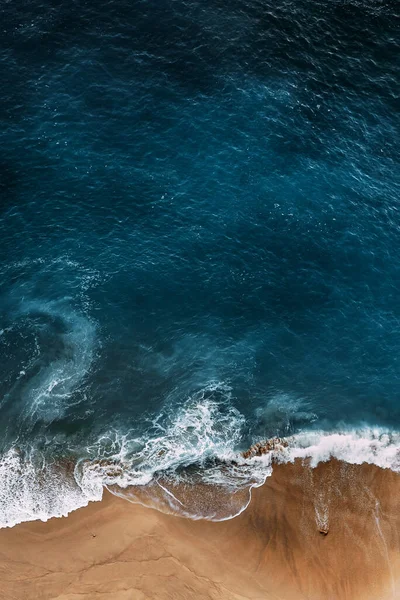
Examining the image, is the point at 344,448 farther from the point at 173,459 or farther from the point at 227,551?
the point at 173,459

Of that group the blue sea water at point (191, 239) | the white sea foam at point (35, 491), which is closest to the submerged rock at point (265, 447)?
the blue sea water at point (191, 239)

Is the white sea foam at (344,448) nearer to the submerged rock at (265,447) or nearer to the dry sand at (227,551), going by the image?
the submerged rock at (265,447)

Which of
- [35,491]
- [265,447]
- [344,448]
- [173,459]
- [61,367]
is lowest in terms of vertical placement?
[35,491]

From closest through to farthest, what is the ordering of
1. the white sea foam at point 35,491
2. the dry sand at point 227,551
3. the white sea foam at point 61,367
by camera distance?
the dry sand at point 227,551 → the white sea foam at point 35,491 → the white sea foam at point 61,367

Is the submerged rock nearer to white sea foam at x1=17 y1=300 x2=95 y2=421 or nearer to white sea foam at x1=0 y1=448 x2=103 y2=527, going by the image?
white sea foam at x1=0 y1=448 x2=103 y2=527

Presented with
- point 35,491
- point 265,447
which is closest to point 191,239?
point 265,447

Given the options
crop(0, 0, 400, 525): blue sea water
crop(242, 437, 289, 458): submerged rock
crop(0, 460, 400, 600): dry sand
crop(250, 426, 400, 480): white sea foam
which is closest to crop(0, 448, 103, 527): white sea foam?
crop(0, 0, 400, 525): blue sea water
